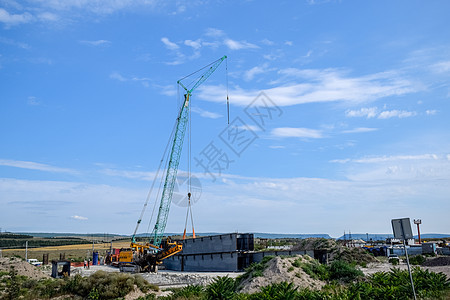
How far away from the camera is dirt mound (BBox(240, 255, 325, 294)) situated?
901 inches

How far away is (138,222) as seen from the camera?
2712 inches

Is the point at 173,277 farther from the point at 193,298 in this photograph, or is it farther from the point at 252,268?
the point at 193,298

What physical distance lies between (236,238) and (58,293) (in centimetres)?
1945

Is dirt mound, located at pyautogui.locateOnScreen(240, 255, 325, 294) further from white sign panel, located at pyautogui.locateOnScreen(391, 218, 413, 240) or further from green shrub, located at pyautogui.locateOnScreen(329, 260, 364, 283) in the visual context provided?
white sign panel, located at pyautogui.locateOnScreen(391, 218, 413, 240)

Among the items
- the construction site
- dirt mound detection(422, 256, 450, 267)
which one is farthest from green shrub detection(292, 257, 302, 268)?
dirt mound detection(422, 256, 450, 267)

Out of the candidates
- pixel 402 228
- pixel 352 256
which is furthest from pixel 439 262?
pixel 402 228

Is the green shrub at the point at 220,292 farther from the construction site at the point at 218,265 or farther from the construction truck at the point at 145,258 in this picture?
the construction truck at the point at 145,258

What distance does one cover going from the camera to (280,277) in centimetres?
2372

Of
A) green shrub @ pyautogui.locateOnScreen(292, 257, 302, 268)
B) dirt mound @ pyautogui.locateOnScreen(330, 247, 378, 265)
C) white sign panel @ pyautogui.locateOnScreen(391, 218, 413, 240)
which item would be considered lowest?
dirt mound @ pyautogui.locateOnScreen(330, 247, 378, 265)

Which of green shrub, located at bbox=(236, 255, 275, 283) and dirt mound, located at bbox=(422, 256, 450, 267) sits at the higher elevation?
green shrub, located at bbox=(236, 255, 275, 283)

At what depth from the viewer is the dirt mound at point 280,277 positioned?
2289 cm

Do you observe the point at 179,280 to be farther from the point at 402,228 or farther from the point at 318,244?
the point at 318,244

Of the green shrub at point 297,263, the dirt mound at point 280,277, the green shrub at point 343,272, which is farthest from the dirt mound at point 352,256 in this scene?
the dirt mound at point 280,277

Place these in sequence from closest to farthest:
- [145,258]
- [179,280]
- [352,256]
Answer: [179,280]
[352,256]
[145,258]
